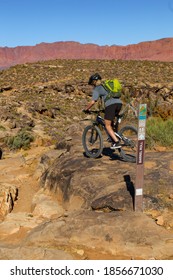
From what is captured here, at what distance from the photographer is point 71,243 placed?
4754mm

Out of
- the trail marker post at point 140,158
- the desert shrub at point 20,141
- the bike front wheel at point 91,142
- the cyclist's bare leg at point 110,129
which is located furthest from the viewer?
the desert shrub at point 20,141

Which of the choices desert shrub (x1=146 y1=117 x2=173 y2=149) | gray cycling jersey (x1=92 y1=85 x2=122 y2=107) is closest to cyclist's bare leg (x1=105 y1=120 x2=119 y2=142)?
gray cycling jersey (x1=92 y1=85 x2=122 y2=107)

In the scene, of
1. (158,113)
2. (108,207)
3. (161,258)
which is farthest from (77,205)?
(158,113)

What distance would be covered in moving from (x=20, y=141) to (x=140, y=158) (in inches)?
291

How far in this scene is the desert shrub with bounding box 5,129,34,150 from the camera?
12.0 m

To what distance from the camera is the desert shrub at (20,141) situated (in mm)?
12006

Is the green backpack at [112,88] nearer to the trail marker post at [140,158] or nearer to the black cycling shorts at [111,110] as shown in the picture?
the black cycling shorts at [111,110]

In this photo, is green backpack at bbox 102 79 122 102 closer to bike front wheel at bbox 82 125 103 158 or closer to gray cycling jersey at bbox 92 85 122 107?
gray cycling jersey at bbox 92 85 122 107

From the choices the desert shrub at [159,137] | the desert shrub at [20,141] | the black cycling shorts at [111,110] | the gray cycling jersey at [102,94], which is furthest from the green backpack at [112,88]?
the desert shrub at [20,141]

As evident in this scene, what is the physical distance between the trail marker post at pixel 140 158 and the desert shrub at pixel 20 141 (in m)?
7.27

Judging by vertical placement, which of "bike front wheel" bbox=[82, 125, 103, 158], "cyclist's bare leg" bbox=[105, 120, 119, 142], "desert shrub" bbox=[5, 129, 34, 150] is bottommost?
"desert shrub" bbox=[5, 129, 34, 150]

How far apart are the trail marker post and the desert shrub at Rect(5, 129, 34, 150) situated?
727 cm

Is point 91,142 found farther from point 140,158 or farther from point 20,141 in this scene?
point 20,141

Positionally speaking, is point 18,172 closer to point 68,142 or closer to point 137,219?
point 68,142
